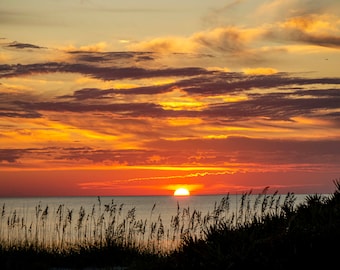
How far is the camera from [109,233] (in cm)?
1823

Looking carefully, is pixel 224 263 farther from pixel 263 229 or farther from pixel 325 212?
pixel 325 212

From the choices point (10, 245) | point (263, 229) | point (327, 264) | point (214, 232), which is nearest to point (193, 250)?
point (214, 232)

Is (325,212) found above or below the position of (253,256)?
above

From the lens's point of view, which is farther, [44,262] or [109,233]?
[109,233]

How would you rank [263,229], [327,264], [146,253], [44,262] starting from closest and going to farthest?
1. [327,264]
2. [263,229]
3. [44,262]
4. [146,253]

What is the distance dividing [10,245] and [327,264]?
34.2ft

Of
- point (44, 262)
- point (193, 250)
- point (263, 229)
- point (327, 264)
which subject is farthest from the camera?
point (44, 262)

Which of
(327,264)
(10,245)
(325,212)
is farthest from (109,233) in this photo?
(327,264)

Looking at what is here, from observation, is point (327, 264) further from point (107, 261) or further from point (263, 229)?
point (107, 261)

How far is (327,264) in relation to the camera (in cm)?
1121

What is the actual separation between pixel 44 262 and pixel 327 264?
8341 millimetres

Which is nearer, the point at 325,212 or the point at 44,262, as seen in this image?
the point at 325,212

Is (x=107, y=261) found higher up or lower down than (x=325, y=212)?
lower down

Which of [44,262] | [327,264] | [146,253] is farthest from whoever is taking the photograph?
[146,253]
